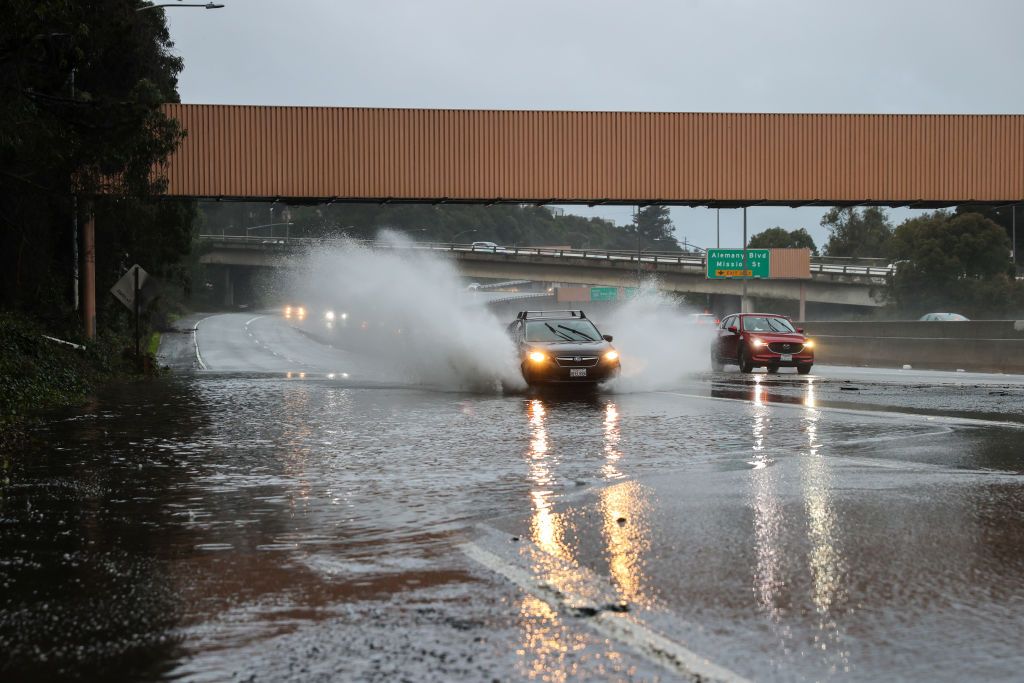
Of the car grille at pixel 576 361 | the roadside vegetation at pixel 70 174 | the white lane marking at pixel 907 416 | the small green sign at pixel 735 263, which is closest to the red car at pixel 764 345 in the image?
the car grille at pixel 576 361

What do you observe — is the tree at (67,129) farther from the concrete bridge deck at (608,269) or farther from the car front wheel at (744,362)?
the concrete bridge deck at (608,269)

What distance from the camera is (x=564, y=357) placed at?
69.2ft

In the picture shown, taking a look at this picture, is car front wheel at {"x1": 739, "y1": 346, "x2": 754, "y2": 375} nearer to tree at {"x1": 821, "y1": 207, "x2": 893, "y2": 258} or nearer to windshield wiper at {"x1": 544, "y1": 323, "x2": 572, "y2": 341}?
windshield wiper at {"x1": 544, "y1": 323, "x2": 572, "y2": 341}

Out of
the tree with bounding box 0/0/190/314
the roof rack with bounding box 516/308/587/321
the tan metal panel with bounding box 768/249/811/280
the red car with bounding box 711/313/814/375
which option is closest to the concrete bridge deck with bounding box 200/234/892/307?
the tan metal panel with bounding box 768/249/811/280

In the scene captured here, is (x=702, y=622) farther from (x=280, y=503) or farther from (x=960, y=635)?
(x=280, y=503)

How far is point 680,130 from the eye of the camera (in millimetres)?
38812

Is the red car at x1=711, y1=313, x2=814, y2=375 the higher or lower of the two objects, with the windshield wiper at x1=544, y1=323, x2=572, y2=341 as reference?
lower

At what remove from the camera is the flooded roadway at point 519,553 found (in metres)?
4.81

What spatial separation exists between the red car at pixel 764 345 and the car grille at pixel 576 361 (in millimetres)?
9939

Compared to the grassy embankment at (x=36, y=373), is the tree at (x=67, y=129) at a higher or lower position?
higher

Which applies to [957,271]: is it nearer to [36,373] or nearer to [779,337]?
[779,337]

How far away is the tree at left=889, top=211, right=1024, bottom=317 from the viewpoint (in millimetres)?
80188

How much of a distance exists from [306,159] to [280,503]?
30235mm

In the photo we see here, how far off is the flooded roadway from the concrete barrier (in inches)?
797
